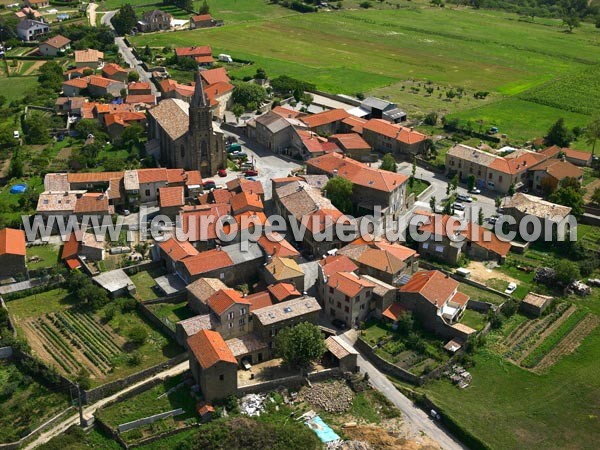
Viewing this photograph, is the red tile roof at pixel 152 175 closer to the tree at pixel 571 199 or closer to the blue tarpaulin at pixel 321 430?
the blue tarpaulin at pixel 321 430

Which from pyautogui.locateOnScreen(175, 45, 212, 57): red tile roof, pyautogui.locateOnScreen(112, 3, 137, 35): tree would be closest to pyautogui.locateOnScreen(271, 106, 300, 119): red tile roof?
pyautogui.locateOnScreen(175, 45, 212, 57): red tile roof

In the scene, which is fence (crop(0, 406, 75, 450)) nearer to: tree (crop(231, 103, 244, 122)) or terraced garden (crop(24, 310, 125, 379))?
terraced garden (crop(24, 310, 125, 379))

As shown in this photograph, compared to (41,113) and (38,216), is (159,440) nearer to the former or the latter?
(38,216)

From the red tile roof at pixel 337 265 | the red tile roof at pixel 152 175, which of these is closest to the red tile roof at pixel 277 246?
the red tile roof at pixel 337 265

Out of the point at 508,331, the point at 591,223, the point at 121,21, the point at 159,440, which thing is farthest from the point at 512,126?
the point at 121,21

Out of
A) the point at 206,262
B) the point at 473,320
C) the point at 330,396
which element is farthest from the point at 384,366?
the point at 206,262
